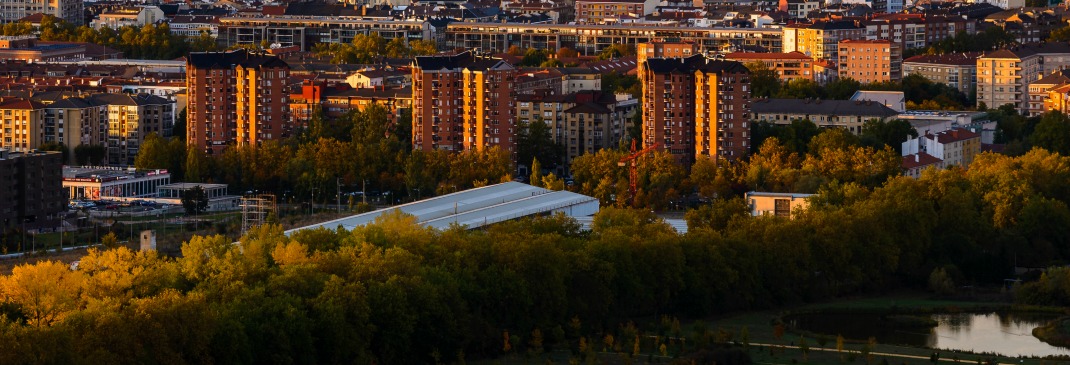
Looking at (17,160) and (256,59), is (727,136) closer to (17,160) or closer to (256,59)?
(256,59)

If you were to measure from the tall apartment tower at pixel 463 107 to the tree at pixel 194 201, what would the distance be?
4.28 meters

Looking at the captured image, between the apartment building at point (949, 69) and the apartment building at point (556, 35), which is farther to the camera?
the apartment building at point (556, 35)

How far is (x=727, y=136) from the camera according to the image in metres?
37.5

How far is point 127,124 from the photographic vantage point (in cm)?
4047

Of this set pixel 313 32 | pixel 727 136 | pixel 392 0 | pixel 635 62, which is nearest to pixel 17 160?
pixel 727 136

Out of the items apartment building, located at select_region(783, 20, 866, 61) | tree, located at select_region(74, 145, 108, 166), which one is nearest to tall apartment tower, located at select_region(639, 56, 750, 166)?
tree, located at select_region(74, 145, 108, 166)

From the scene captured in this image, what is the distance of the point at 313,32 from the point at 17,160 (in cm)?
2718

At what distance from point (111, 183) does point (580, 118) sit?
7.51 metres

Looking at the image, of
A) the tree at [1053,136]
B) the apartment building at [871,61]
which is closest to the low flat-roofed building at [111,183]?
the tree at [1053,136]

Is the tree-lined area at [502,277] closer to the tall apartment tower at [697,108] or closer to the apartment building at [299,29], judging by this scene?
the tall apartment tower at [697,108]

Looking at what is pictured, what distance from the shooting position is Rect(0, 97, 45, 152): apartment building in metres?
39.4

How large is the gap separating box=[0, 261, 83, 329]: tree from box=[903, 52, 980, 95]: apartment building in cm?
2704

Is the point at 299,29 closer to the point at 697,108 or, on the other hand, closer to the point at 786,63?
the point at 786,63

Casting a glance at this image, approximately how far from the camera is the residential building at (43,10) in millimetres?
63625
